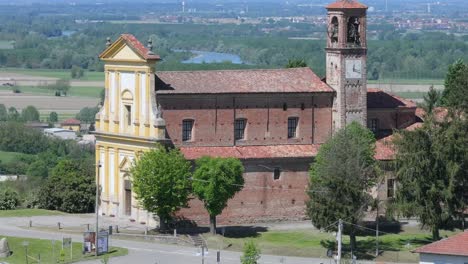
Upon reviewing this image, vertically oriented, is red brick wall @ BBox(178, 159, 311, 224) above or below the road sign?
above

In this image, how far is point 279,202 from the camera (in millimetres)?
84000

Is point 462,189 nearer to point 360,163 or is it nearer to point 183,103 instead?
point 360,163

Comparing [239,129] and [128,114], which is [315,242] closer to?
[239,129]

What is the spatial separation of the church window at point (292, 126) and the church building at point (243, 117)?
5 cm

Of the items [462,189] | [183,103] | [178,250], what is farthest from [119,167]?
[462,189]

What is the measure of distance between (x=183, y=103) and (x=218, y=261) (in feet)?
45.2

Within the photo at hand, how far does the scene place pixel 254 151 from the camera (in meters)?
83.6

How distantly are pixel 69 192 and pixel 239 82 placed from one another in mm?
10716

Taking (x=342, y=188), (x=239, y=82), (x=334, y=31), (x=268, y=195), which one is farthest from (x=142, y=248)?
(x=334, y=31)

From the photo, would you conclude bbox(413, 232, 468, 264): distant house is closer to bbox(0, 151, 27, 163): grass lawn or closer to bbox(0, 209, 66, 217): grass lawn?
bbox(0, 209, 66, 217): grass lawn

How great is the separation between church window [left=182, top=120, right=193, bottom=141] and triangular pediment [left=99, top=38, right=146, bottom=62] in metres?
3.80

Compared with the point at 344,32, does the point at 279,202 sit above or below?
below

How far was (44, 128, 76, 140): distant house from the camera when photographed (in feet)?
581

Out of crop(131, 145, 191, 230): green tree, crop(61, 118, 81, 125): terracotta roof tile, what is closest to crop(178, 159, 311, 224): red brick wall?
crop(131, 145, 191, 230): green tree
